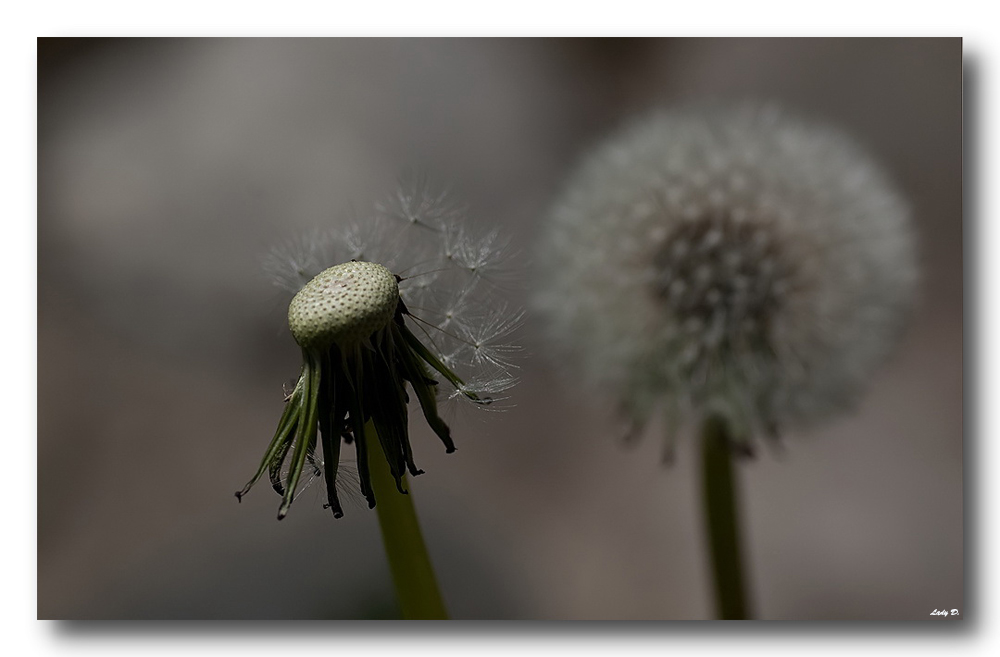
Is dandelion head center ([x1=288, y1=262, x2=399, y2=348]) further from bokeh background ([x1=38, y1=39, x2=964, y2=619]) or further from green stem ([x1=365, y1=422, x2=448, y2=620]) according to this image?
bokeh background ([x1=38, y1=39, x2=964, y2=619])

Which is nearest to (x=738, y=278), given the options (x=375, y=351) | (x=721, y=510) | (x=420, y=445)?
(x=721, y=510)

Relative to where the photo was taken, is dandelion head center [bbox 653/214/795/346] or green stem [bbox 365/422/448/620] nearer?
green stem [bbox 365/422/448/620]

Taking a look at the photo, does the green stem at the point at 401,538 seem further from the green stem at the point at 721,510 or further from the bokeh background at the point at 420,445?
the green stem at the point at 721,510

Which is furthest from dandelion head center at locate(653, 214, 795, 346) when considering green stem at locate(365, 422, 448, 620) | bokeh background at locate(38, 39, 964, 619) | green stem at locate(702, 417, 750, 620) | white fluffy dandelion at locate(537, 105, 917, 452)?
green stem at locate(365, 422, 448, 620)

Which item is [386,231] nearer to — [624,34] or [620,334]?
[620,334]

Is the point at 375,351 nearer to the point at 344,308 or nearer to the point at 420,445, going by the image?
the point at 344,308

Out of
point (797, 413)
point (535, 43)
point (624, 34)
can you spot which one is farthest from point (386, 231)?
point (535, 43)
